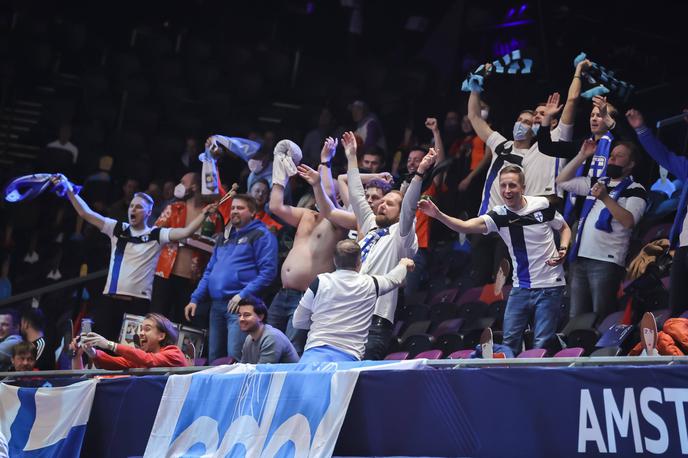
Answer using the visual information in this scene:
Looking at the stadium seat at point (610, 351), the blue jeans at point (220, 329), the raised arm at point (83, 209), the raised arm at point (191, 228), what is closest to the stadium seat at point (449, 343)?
the stadium seat at point (610, 351)

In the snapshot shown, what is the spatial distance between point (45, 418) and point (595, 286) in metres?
3.87

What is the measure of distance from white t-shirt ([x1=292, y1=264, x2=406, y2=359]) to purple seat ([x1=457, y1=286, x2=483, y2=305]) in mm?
2357

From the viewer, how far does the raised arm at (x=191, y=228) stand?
917cm

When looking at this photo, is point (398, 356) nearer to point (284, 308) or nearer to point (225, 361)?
point (284, 308)

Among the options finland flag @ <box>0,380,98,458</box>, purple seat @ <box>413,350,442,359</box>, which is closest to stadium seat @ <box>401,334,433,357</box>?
purple seat @ <box>413,350,442,359</box>

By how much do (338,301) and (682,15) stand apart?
22.9ft

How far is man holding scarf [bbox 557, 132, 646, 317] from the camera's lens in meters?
7.18

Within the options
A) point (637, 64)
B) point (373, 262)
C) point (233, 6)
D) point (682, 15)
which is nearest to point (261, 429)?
point (373, 262)

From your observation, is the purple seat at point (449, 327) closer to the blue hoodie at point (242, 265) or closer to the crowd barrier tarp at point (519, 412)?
the blue hoodie at point (242, 265)

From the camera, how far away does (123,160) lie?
13.2 metres

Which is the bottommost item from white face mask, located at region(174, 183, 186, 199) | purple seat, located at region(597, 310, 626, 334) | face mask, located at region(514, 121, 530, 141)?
purple seat, located at region(597, 310, 626, 334)

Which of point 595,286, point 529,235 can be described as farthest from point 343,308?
point 595,286

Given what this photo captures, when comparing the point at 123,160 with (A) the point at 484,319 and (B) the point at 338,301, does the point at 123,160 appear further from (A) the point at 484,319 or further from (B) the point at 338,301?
(B) the point at 338,301

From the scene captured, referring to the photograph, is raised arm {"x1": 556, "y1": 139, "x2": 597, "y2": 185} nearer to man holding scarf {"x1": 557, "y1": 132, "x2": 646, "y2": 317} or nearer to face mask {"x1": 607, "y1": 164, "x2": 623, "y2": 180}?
man holding scarf {"x1": 557, "y1": 132, "x2": 646, "y2": 317}
